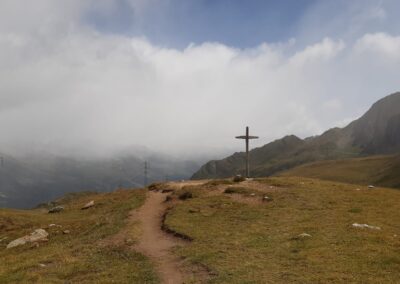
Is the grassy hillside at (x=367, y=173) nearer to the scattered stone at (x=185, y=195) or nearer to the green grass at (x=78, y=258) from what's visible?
the scattered stone at (x=185, y=195)

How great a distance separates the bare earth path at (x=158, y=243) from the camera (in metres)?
24.6

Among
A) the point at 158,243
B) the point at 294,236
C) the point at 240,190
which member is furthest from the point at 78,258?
the point at 240,190

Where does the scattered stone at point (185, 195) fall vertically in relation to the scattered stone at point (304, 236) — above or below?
above

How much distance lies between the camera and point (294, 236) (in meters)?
30.7

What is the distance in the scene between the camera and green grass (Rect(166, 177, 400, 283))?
74.8ft

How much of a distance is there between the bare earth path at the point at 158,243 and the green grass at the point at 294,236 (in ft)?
3.97

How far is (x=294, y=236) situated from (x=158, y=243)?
32.7ft

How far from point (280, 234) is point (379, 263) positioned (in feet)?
29.2

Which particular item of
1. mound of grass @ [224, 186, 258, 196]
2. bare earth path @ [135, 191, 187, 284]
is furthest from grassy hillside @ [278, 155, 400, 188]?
bare earth path @ [135, 191, 187, 284]

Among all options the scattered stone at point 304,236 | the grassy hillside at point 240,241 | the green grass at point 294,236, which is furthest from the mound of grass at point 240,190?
the scattered stone at point 304,236

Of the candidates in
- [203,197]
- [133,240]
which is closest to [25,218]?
[203,197]

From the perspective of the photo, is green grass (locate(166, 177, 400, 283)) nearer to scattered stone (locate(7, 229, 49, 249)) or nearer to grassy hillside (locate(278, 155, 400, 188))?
scattered stone (locate(7, 229, 49, 249))

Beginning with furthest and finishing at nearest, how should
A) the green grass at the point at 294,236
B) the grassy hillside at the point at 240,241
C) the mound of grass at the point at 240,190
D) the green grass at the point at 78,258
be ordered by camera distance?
1. the mound of grass at the point at 240,190
2. the green grass at the point at 78,258
3. the grassy hillside at the point at 240,241
4. the green grass at the point at 294,236

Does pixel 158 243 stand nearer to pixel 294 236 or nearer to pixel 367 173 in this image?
pixel 294 236
